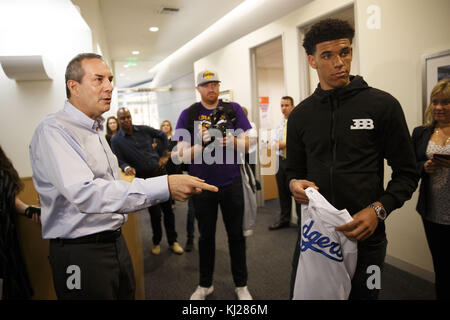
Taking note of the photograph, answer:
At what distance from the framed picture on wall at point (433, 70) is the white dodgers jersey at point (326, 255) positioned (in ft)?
5.09

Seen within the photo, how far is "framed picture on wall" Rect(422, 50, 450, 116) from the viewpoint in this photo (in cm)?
186

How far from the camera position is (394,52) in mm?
1265

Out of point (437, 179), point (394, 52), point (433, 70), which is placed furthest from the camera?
point (433, 70)

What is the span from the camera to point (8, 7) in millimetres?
917

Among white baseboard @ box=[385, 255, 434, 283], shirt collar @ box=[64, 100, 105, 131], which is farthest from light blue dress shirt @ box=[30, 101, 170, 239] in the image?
white baseboard @ box=[385, 255, 434, 283]

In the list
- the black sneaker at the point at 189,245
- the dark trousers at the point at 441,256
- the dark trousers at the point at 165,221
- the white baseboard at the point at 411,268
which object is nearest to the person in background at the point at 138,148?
the dark trousers at the point at 441,256

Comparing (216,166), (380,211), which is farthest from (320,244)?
(216,166)

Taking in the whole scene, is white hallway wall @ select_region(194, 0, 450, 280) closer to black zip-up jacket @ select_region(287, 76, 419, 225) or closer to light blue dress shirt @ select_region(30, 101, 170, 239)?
black zip-up jacket @ select_region(287, 76, 419, 225)

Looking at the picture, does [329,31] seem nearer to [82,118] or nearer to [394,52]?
[394,52]

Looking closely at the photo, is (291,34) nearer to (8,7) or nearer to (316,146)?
(316,146)

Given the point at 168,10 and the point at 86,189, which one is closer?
the point at 86,189

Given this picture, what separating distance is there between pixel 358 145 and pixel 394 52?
66cm

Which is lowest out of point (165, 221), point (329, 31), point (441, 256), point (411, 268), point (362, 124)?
point (411, 268)

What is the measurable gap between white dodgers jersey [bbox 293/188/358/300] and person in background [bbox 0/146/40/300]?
1.30 metres
